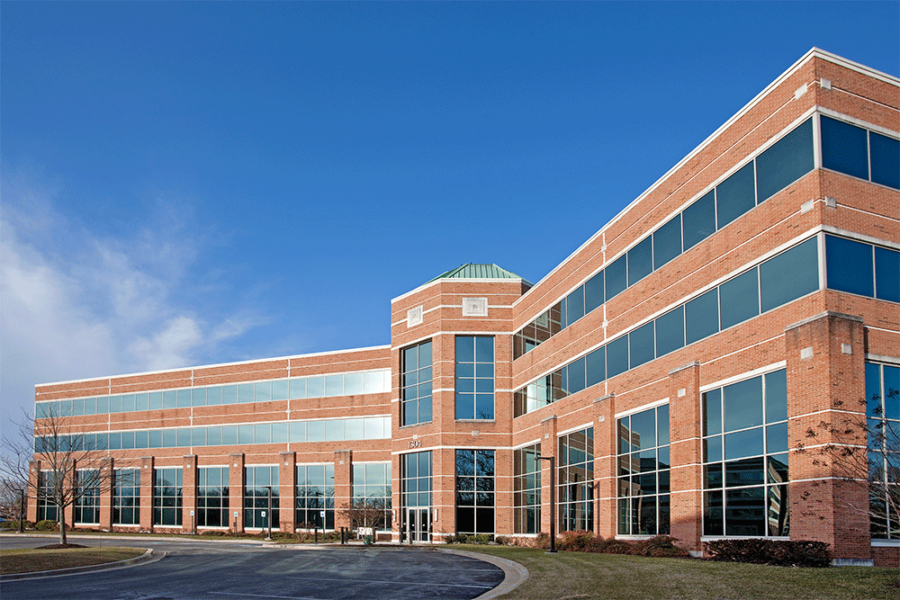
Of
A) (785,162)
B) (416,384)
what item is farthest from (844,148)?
(416,384)

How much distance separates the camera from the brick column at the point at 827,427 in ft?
68.9

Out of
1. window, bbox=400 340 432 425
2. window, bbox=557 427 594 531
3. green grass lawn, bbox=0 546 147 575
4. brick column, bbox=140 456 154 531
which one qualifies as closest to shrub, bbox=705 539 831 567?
window, bbox=557 427 594 531

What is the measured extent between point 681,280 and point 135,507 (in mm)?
53112

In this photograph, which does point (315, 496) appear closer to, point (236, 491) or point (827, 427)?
point (236, 491)

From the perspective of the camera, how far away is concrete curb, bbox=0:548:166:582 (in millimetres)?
24161

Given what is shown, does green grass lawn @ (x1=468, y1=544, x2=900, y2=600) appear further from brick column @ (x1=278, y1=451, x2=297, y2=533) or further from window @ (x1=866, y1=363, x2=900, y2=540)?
brick column @ (x1=278, y1=451, x2=297, y2=533)

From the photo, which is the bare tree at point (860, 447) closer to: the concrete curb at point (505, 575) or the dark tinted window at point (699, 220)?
the concrete curb at point (505, 575)

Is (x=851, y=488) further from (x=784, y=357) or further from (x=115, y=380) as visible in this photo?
(x=115, y=380)

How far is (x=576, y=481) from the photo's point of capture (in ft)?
127

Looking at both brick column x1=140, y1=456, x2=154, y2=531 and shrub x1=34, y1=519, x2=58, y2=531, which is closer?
brick column x1=140, y1=456, x2=154, y2=531

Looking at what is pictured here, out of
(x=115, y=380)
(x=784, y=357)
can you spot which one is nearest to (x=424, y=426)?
(x=784, y=357)

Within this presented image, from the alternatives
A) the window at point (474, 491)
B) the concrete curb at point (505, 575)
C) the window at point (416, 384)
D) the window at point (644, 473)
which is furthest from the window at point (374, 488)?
the window at point (644, 473)

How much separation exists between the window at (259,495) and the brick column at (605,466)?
3093 centimetres

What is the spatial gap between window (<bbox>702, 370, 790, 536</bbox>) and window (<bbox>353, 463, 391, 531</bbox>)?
31.0 metres
